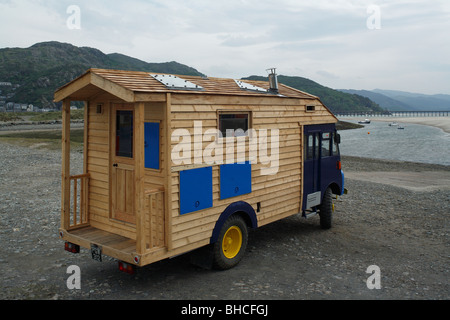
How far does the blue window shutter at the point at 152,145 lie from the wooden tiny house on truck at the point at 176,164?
0.02 m

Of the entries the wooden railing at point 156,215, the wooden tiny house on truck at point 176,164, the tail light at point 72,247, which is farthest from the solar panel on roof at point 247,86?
the tail light at point 72,247

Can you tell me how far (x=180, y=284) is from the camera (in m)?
6.40

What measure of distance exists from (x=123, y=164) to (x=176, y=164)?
1.38 metres

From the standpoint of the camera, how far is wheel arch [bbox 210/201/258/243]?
22.2ft

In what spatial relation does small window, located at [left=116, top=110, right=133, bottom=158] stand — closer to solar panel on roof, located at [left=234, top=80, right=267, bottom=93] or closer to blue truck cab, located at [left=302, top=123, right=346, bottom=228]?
solar panel on roof, located at [left=234, top=80, right=267, bottom=93]

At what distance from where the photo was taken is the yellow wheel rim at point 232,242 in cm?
723

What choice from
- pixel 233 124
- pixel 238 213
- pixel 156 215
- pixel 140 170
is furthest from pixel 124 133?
pixel 238 213

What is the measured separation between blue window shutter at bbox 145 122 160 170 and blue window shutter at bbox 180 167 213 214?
1.85 feet

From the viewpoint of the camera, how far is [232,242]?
289 inches

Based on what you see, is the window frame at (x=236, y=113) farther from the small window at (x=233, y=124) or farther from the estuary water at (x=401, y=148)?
the estuary water at (x=401, y=148)

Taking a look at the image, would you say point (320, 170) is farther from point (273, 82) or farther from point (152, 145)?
point (152, 145)
